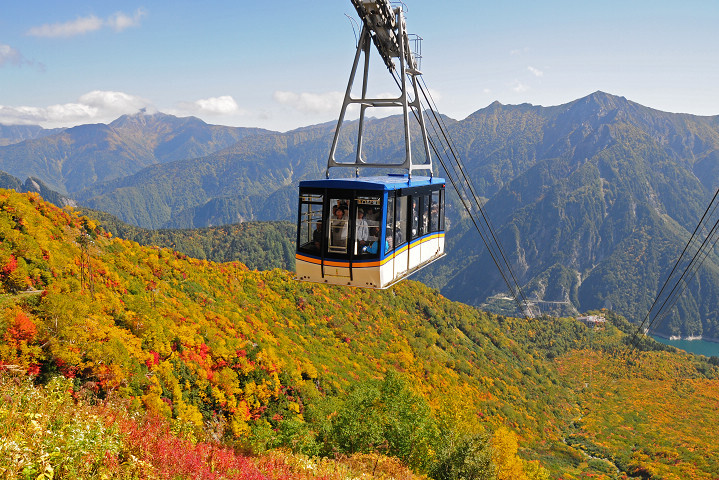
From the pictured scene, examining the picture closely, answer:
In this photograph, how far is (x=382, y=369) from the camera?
207 feet

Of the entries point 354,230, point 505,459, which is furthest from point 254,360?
point 354,230

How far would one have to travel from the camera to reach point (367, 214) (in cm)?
1669

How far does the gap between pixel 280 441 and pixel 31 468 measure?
16.8 meters

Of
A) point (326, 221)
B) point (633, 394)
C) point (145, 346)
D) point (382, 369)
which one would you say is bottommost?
point (633, 394)

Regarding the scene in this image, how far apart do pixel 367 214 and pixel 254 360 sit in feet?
74.6

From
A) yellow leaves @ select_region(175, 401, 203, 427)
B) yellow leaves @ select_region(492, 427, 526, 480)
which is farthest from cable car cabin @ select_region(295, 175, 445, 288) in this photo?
yellow leaves @ select_region(492, 427, 526, 480)

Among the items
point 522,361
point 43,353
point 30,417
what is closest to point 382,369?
point 43,353

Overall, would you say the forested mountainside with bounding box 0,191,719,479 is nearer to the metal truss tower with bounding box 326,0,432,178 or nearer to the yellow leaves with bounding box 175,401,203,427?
the yellow leaves with bounding box 175,401,203,427

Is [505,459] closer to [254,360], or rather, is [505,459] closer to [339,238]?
[254,360]

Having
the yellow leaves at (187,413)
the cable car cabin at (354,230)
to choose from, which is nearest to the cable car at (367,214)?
the cable car cabin at (354,230)

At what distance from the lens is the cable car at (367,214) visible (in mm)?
16656

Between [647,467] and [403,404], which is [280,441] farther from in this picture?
[647,467]

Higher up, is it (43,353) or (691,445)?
(43,353)

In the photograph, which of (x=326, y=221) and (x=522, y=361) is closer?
(x=326, y=221)
